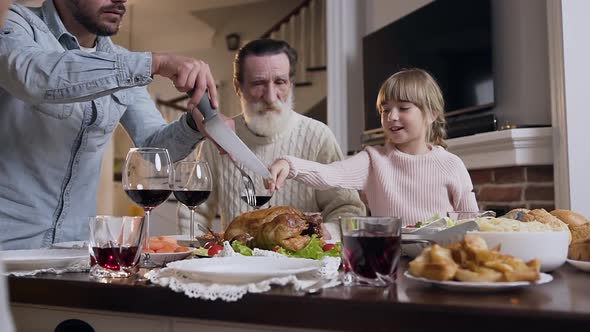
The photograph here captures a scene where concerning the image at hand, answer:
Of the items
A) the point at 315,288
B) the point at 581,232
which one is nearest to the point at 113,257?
the point at 315,288

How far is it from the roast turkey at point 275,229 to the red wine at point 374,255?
11.4 inches

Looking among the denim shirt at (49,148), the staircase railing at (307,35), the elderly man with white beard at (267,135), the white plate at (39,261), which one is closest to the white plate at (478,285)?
the white plate at (39,261)

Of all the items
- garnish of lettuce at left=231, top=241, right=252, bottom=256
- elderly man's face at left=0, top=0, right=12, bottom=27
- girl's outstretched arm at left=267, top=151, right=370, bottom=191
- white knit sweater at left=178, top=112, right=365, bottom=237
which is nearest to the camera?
elderly man's face at left=0, top=0, right=12, bottom=27

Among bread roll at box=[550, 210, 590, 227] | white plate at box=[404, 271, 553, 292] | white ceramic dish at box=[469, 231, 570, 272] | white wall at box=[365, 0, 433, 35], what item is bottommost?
white plate at box=[404, 271, 553, 292]

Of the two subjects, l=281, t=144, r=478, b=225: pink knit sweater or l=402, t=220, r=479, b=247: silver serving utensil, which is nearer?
l=402, t=220, r=479, b=247: silver serving utensil

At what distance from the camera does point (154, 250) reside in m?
1.04

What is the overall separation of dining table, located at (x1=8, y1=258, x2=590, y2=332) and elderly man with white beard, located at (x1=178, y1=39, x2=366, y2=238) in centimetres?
131

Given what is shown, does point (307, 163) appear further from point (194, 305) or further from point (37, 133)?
point (194, 305)

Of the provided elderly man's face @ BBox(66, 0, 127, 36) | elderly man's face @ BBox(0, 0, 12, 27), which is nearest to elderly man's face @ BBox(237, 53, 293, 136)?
elderly man's face @ BBox(66, 0, 127, 36)

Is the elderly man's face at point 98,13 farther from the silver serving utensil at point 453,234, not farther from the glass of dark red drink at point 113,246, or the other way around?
the silver serving utensil at point 453,234

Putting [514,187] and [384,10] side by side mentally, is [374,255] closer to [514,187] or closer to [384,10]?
[514,187]

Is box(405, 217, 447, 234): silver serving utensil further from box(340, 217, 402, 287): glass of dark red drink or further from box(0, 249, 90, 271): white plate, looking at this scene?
box(0, 249, 90, 271): white plate

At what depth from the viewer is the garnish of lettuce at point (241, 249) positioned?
958 mm

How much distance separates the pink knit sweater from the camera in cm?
189
